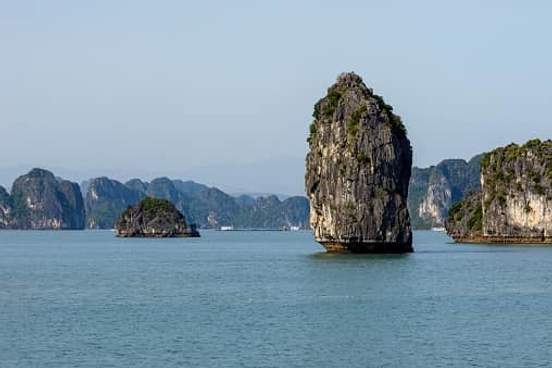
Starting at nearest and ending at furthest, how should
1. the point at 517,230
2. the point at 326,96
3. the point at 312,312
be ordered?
the point at 312,312 < the point at 326,96 < the point at 517,230

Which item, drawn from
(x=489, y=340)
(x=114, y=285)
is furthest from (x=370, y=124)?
(x=489, y=340)

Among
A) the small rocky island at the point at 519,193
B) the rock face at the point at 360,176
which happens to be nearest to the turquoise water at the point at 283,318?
the rock face at the point at 360,176

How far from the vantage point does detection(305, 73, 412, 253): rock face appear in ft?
388

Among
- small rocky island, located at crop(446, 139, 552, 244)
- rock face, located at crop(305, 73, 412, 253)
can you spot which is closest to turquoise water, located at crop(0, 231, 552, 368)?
rock face, located at crop(305, 73, 412, 253)

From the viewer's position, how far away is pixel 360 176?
118250 mm

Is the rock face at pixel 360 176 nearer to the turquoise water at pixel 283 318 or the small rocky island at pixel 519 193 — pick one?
the turquoise water at pixel 283 318

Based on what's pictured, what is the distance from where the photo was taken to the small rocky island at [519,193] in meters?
175

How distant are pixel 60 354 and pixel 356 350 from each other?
12.4 meters

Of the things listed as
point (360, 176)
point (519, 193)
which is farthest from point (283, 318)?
point (519, 193)

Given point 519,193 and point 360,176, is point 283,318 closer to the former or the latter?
point 360,176

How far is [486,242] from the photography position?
190 meters

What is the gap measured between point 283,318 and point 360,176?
58.8 m

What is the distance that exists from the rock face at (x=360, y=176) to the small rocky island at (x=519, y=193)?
56694 millimetres

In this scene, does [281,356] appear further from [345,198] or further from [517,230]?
[517,230]
